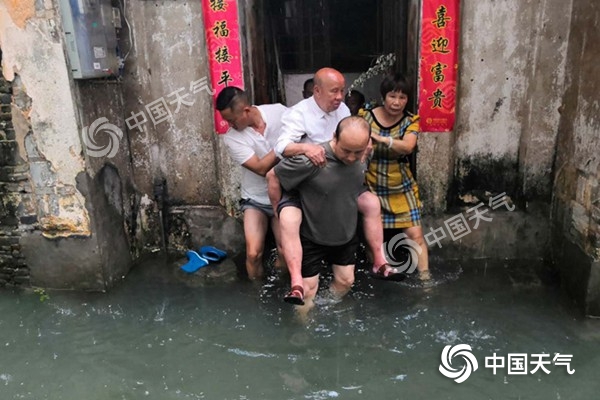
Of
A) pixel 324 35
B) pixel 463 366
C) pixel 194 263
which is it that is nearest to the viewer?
pixel 463 366

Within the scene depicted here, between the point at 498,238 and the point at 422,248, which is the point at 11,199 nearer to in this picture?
the point at 422,248

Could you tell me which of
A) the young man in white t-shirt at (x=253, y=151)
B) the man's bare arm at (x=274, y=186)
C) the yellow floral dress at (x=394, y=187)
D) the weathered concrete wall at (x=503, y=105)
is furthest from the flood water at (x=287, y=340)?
the man's bare arm at (x=274, y=186)

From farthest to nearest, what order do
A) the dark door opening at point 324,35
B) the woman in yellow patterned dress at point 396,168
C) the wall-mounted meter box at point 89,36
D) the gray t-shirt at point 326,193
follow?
the dark door opening at point 324,35 < the woman in yellow patterned dress at point 396,168 < the wall-mounted meter box at point 89,36 < the gray t-shirt at point 326,193

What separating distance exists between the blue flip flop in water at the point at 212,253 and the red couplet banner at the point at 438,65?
2.44 metres

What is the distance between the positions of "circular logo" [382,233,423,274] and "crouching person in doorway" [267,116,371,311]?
0.93 meters

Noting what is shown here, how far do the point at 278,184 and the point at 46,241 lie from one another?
7.83ft

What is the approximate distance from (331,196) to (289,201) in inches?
14.0

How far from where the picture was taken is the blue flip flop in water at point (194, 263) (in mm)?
5312

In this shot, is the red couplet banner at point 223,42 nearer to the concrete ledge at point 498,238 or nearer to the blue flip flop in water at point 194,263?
the blue flip flop in water at point 194,263

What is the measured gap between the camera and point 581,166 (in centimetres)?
438

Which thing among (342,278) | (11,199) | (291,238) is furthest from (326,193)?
(11,199)

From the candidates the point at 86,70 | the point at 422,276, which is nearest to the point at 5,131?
the point at 86,70

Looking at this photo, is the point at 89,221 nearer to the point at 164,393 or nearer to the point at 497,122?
the point at 164,393

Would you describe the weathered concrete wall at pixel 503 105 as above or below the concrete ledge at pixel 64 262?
above
